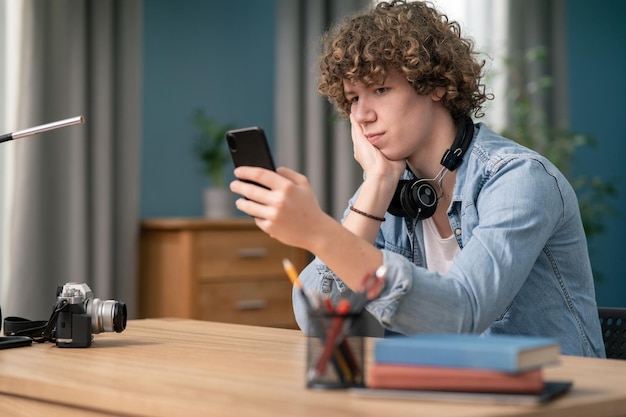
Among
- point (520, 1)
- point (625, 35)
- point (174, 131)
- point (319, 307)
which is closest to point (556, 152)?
point (520, 1)

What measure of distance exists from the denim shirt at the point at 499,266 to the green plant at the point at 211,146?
249cm

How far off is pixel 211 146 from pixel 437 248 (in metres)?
2.72

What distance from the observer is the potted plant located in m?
4.47

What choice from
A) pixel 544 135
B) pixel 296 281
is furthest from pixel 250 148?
pixel 544 135

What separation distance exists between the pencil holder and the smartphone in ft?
1.21

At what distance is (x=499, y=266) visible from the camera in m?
1.62

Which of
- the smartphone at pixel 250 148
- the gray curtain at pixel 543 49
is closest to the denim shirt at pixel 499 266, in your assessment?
the smartphone at pixel 250 148

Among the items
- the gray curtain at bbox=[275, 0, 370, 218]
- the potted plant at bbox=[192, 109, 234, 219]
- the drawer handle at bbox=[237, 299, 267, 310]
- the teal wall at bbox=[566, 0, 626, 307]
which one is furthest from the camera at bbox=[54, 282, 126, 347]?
the teal wall at bbox=[566, 0, 626, 307]

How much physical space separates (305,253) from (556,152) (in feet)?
4.79

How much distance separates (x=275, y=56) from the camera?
500 cm

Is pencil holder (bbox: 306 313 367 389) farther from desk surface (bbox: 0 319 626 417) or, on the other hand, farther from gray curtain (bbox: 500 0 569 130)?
gray curtain (bbox: 500 0 569 130)

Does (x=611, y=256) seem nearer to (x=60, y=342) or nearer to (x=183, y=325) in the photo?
(x=183, y=325)

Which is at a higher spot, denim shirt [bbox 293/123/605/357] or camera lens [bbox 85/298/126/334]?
denim shirt [bbox 293/123/605/357]

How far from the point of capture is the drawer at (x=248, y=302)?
4078mm
